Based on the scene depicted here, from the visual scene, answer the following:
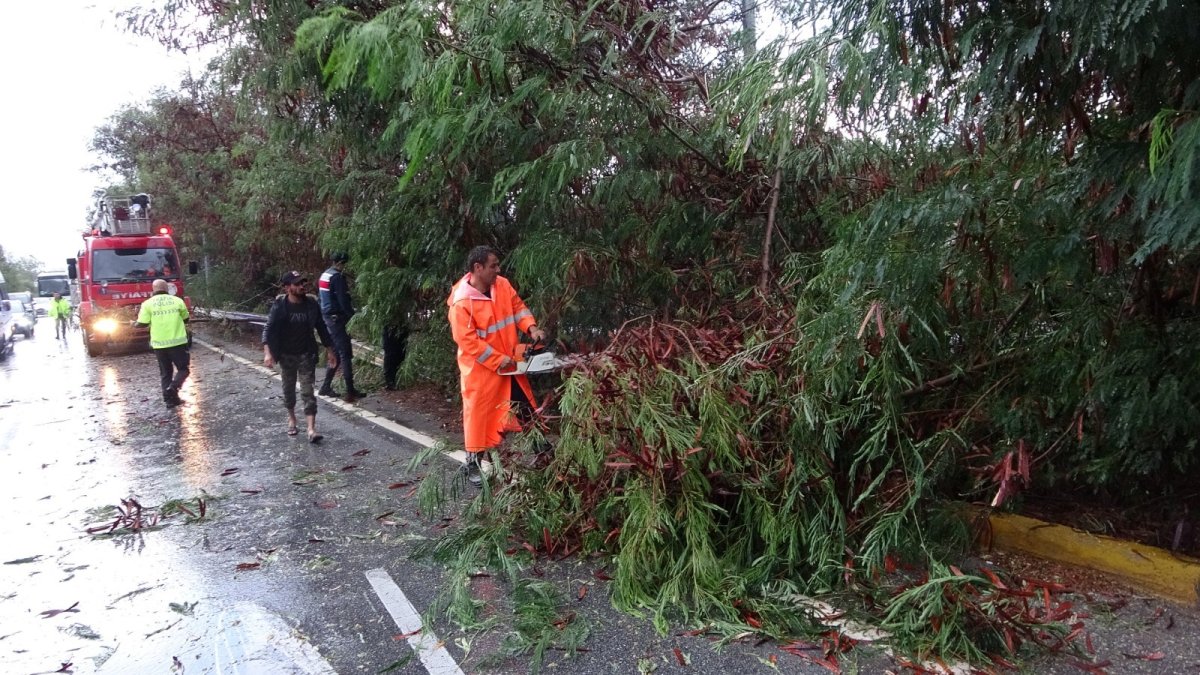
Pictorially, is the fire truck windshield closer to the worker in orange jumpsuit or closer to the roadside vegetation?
the roadside vegetation

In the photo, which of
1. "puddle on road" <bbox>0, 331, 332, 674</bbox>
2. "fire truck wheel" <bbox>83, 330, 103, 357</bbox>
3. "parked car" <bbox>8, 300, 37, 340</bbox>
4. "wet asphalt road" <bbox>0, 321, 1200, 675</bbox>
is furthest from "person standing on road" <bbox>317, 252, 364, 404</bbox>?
"parked car" <bbox>8, 300, 37, 340</bbox>

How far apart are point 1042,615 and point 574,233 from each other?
473 centimetres

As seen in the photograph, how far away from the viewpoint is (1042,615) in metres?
3.65

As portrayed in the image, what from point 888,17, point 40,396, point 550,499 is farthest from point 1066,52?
point 40,396

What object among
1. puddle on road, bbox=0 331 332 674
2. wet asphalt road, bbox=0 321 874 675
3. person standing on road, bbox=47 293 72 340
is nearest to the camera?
wet asphalt road, bbox=0 321 874 675

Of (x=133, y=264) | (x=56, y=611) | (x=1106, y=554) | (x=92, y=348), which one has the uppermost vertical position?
(x=133, y=264)

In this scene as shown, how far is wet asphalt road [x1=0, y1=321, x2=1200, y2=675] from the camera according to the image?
366cm

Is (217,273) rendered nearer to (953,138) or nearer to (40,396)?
(40,396)

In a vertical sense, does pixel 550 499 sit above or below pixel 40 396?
above

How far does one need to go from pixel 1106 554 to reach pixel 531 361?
12.4 ft

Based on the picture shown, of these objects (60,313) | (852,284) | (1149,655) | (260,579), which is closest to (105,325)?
(60,313)

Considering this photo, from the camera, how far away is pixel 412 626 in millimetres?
4008

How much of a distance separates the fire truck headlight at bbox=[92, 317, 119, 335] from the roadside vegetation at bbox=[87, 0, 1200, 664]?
47.0 feet

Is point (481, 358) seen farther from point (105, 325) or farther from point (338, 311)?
point (105, 325)
